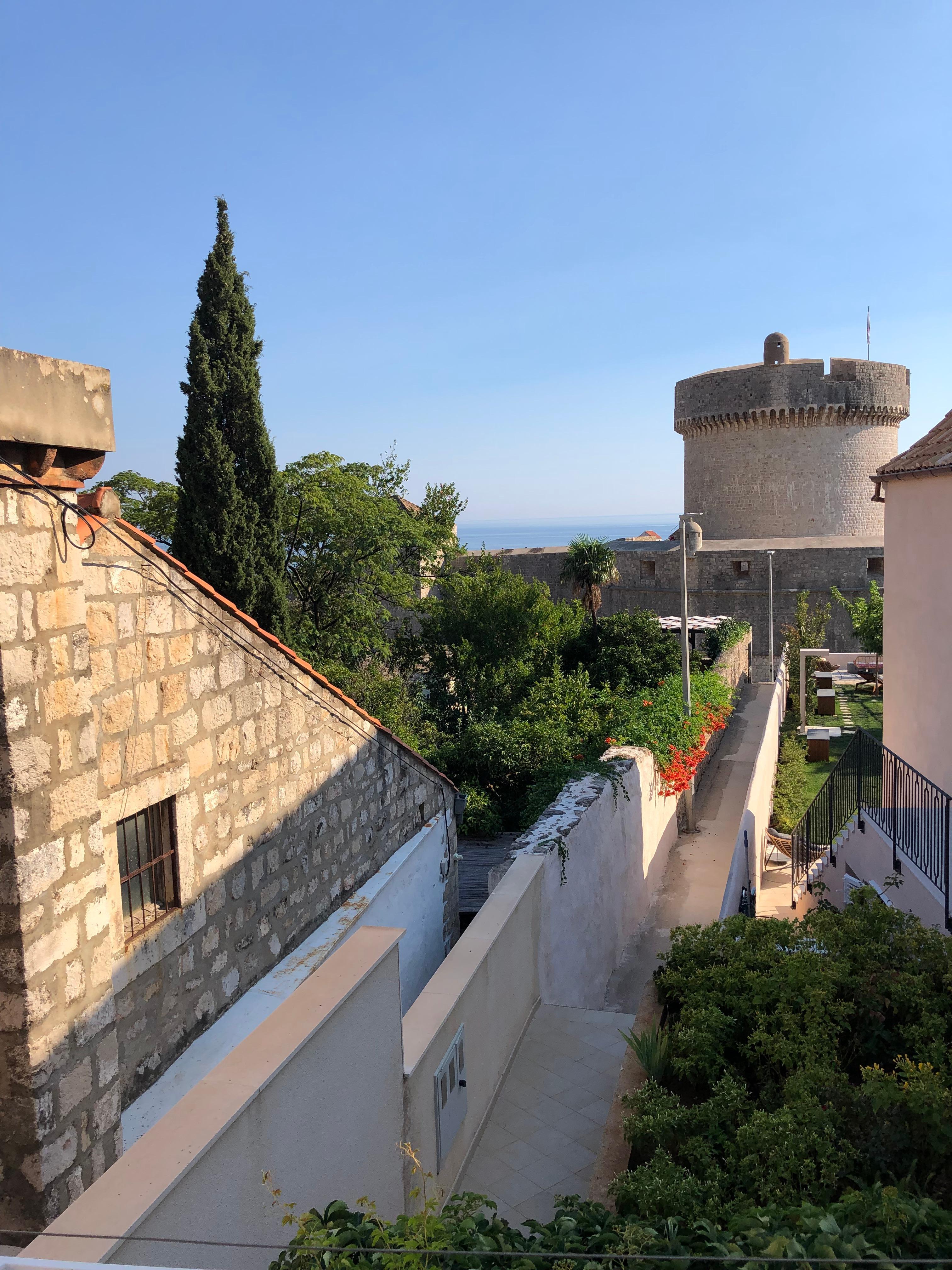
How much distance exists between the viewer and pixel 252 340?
16984 mm

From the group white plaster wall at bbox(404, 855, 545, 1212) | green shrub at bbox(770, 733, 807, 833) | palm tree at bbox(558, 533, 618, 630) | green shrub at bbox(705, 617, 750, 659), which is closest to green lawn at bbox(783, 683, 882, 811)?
green shrub at bbox(770, 733, 807, 833)

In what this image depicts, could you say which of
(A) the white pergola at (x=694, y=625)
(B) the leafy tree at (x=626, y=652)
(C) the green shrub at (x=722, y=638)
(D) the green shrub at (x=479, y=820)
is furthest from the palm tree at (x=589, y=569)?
(D) the green shrub at (x=479, y=820)

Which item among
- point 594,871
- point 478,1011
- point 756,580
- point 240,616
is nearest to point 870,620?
point 756,580

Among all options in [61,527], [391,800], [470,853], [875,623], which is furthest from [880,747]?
[875,623]

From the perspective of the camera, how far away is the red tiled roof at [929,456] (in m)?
8.80

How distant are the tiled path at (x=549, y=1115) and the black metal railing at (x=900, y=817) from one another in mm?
2989

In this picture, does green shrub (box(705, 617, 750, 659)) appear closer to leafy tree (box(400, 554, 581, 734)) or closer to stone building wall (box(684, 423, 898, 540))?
leafy tree (box(400, 554, 581, 734))

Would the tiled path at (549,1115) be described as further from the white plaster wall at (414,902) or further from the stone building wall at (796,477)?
the stone building wall at (796,477)

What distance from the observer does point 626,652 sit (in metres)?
22.4

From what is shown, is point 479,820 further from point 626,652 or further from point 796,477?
point 796,477

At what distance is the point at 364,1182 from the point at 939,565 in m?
7.90

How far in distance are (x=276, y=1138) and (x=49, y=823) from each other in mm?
1324

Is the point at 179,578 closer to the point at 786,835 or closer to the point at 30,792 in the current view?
the point at 30,792

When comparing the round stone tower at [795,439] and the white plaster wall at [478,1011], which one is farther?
the round stone tower at [795,439]
